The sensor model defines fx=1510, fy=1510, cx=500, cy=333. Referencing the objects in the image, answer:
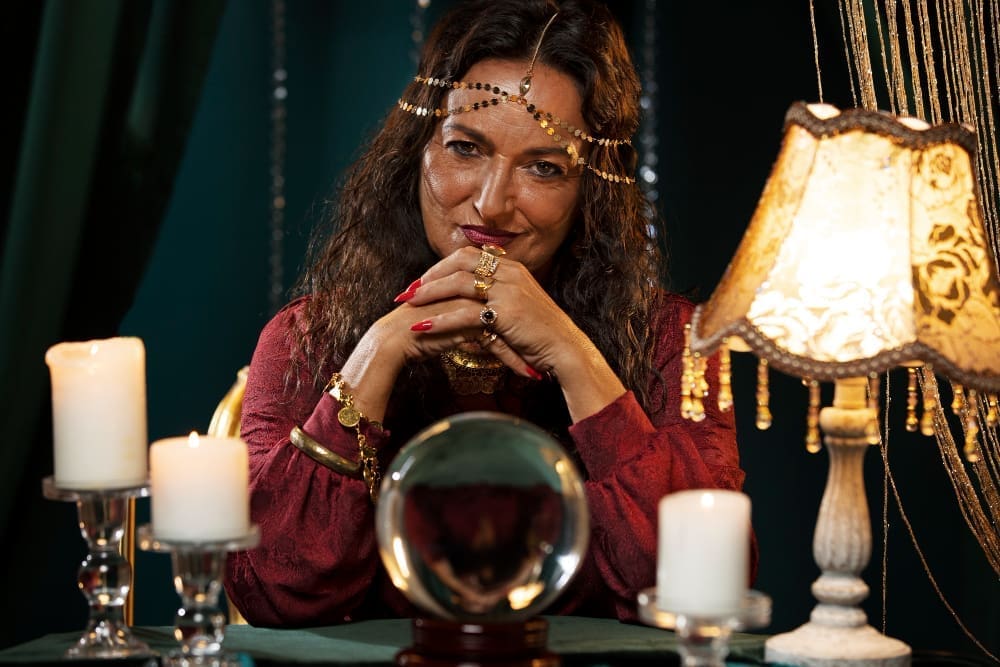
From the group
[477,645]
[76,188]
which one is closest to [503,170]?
[76,188]

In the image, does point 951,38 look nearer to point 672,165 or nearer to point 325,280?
point 325,280

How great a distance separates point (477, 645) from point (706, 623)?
195 millimetres

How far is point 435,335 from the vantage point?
2.05m

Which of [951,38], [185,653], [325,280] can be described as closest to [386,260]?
[325,280]

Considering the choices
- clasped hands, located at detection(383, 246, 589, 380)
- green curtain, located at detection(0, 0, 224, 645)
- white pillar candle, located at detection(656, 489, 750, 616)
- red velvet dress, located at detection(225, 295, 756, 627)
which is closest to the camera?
white pillar candle, located at detection(656, 489, 750, 616)

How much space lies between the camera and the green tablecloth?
151cm

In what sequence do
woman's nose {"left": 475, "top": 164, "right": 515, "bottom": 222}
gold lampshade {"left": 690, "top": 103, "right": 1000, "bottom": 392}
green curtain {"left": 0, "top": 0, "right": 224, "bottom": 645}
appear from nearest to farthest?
gold lampshade {"left": 690, "top": 103, "right": 1000, "bottom": 392} < woman's nose {"left": 475, "top": 164, "right": 515, "bottom": 222} < green curtain {"left": 0, "top": 0, "right": 224, "bottom": 645}

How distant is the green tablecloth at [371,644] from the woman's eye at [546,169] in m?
0.74

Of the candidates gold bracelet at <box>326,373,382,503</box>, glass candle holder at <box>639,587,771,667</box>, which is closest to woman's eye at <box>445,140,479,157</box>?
gold bracelet at <box>326,373,382,503</box>

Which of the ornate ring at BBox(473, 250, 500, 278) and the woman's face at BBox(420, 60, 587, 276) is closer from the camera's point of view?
the ornate ring at BBox(473, 250, 500, 278)

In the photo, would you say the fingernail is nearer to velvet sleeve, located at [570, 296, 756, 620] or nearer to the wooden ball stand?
velvet sleeve, located at [570, 296, 756, 620]

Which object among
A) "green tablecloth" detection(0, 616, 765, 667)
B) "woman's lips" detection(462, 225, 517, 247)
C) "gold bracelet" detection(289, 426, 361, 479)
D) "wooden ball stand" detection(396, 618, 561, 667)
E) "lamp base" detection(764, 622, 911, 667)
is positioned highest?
"woman's lips" detection(462, 225, 517, 247)

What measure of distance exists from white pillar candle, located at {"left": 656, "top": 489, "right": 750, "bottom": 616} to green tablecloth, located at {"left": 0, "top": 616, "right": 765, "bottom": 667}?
28cm

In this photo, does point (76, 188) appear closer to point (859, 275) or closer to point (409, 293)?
point (409, 293)
